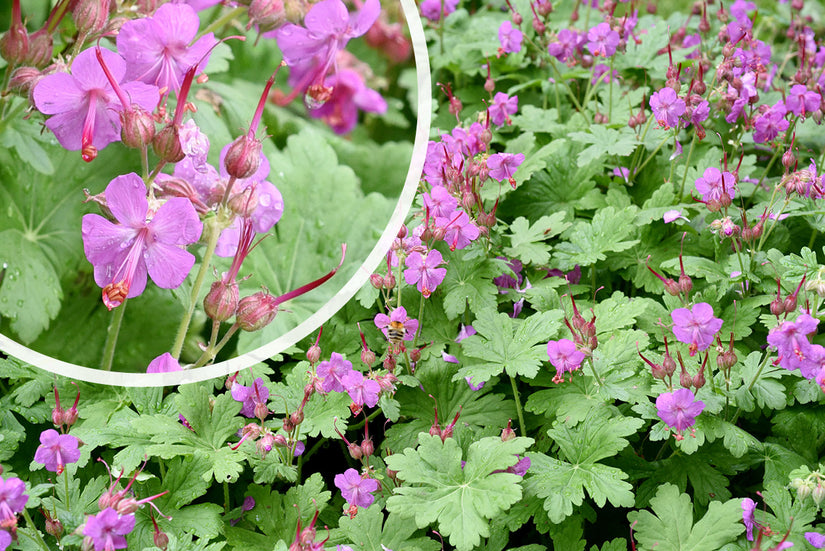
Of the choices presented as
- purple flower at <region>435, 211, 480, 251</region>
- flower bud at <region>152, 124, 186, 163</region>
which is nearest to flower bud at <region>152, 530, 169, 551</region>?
flower bud at <region>152, 124, 186, 163</region>

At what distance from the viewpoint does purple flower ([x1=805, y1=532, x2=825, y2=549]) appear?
3.86 feet

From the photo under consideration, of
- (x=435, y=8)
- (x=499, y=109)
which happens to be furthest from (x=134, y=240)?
(x=435, y=8)

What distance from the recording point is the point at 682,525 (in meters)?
1.26

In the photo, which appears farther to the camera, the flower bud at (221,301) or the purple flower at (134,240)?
the flower bud at (221,301)

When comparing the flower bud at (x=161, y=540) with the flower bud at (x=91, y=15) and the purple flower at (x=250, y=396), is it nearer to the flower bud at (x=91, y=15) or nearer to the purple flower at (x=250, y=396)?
the purple flower at (x=250, y=396)

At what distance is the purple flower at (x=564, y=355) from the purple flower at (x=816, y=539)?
406 mm

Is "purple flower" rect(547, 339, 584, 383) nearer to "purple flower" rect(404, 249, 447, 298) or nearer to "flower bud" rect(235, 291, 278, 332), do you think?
"purple flower" rect(404, 249, 447, 298)

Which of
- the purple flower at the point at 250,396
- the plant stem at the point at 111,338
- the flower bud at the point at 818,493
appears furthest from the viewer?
the purple flower at the point at 250,396

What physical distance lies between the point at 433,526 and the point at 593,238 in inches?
26.8

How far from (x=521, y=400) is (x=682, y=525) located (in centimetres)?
41

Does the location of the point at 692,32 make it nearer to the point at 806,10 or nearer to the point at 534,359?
the point at 806,10

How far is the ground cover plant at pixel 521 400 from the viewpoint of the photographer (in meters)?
1.26

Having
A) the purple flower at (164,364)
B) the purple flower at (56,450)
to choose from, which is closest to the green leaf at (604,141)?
the purple flower at (164,364)

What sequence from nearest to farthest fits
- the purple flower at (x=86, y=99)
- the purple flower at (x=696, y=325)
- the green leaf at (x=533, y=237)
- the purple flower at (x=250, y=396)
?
the purple flower at (x=86, y=99) → the purple flower at (x=696, y=325) → the purple flower at (x=250, y=396) → the green leaf at (x=533, y=237)
